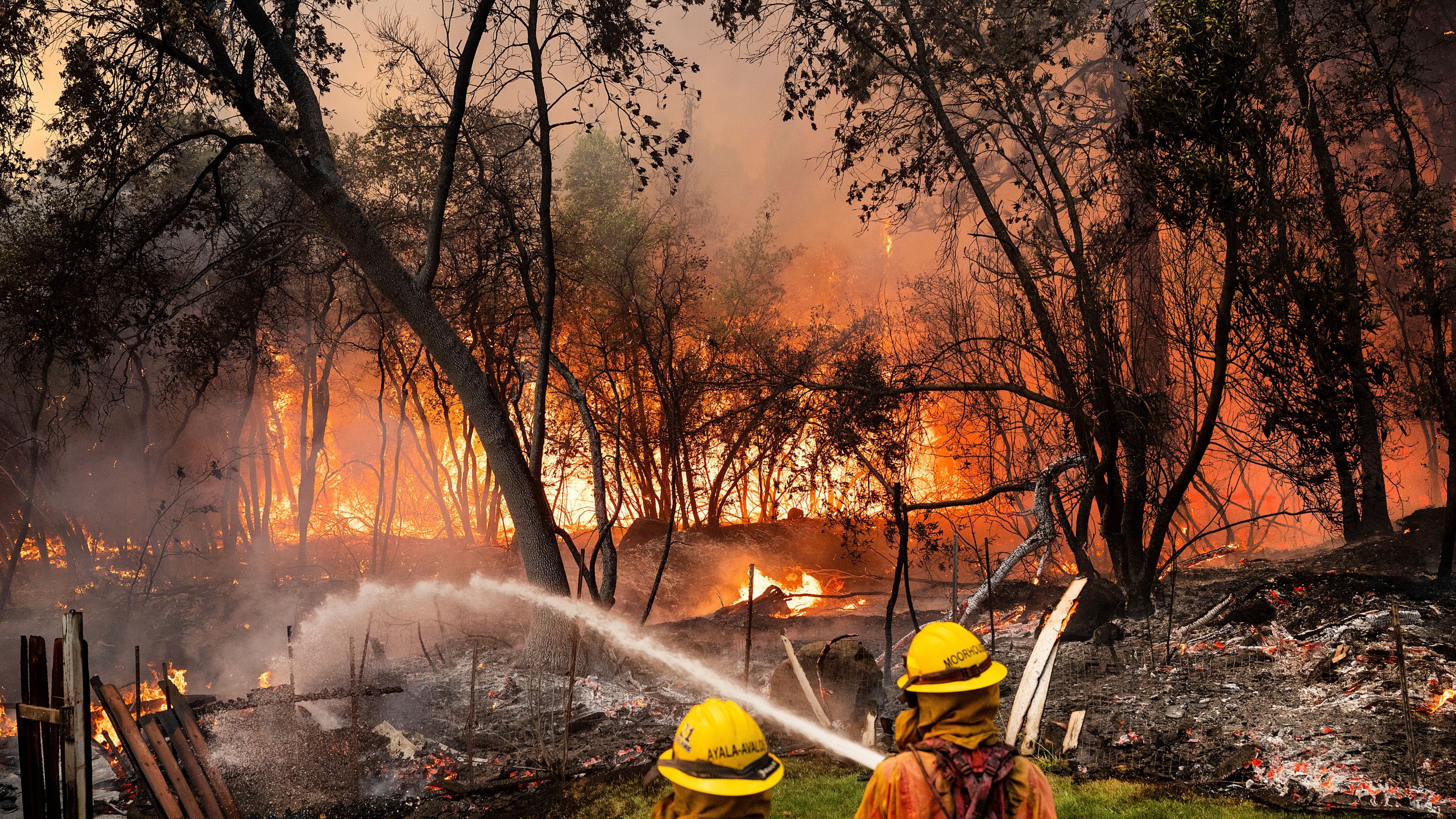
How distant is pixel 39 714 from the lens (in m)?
5.29

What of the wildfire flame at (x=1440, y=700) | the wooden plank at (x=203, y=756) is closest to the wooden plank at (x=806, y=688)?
the wooden plank at (x=203, y=756)

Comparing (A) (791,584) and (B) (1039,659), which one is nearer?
(B) (1039,659)

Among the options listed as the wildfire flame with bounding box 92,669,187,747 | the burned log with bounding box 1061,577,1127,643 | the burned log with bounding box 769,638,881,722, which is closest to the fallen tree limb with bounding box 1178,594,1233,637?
the burned log with bounding box 1061,577,1127,643

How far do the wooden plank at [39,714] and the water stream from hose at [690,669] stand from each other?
19.1ft

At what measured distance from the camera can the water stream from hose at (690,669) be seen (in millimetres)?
8633

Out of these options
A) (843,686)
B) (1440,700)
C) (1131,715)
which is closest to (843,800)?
(843,686)

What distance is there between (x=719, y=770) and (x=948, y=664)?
33.7 inches

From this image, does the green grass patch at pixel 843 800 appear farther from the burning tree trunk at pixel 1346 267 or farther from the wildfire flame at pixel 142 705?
the burning tree trunk at pixel 1346 267

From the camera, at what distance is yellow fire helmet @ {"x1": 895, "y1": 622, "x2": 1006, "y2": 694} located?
9.09 feet

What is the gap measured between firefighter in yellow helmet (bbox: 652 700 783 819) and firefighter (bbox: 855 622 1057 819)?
0.49 m

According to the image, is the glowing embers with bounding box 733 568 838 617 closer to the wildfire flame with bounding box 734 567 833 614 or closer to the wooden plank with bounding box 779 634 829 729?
the wildfire flame with bounding box 734 567 833 614

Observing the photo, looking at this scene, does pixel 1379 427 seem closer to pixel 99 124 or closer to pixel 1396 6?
pixel 1396 6

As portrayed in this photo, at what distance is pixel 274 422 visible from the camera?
35.5m

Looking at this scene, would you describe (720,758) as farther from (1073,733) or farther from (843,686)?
(843,686)
